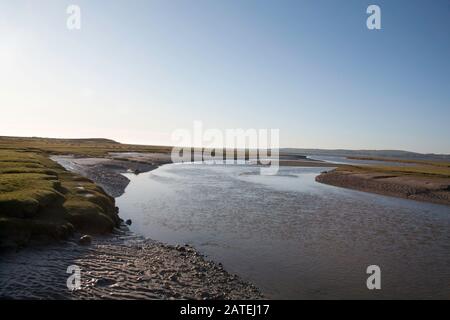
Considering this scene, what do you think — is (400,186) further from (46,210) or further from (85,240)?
(46,210)

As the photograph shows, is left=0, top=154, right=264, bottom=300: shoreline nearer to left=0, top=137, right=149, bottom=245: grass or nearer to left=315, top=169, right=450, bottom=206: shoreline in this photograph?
left=0, top=137, right=149, bottom=245: grass

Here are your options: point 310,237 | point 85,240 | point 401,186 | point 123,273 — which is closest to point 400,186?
point 401,186

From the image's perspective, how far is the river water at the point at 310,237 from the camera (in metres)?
16.9

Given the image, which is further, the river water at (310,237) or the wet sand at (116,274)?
the river water at (310,237)

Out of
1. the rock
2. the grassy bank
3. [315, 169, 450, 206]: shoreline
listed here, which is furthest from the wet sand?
[315, 169, 450, 206]: shoreline

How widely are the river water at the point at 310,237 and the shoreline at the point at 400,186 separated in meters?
4.25

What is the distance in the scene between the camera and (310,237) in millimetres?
24688

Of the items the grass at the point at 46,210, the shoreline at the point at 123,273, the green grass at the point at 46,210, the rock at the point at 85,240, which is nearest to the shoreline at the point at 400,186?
the shoreline at the point at 123,273

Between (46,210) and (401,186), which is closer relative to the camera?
(46,210)

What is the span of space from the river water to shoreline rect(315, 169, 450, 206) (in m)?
4.25

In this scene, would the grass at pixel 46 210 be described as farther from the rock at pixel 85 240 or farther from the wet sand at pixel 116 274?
the wet sand at pixel 116 274

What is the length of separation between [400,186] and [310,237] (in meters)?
32.3
